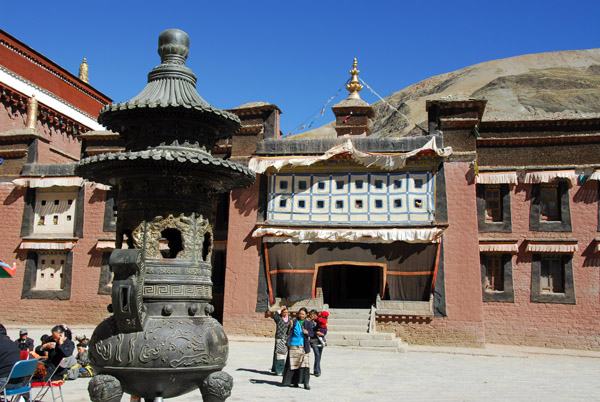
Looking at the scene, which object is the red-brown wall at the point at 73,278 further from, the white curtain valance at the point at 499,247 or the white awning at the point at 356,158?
the white curtain valance at the point at 499,247

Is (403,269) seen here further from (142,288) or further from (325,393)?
(142,288)

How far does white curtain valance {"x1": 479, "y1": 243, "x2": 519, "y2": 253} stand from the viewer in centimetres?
1972

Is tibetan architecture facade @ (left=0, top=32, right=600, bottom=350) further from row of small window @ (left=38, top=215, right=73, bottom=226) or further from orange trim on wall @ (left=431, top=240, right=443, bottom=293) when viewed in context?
row of small window @ (left=38, top=215, right=73, bottom=226)


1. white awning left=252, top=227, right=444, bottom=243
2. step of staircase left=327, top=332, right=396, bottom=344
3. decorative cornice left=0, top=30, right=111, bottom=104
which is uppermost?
decorative cornice left=0, top=30, right=111, bottom=104

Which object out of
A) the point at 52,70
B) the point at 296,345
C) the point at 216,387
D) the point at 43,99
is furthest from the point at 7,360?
the point at 52,70

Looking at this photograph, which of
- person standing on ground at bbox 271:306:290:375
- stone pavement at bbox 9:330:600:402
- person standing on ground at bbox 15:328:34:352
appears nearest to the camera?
person standing on ground at bbox 15:328:34:352

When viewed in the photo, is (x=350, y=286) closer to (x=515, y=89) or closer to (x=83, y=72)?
(x=83, y=72)

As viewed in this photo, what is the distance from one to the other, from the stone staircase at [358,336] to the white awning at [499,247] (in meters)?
4.38

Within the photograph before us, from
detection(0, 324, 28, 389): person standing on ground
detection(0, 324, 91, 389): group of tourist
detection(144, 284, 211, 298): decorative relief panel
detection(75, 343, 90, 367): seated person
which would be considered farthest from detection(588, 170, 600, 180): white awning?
detection(0, 324, 28, 389): person standing on ground

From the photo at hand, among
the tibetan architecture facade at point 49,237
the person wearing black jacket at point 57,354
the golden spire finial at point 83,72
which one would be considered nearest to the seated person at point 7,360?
the person wearing black jacket at point 57,354

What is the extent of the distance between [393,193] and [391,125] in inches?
2176

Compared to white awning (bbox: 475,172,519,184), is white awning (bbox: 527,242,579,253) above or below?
below

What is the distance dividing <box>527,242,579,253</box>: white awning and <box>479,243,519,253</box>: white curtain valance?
44 cm

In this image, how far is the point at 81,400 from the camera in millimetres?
9312
